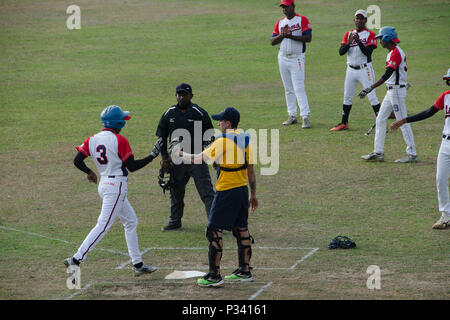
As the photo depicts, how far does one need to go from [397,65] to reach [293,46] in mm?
3830

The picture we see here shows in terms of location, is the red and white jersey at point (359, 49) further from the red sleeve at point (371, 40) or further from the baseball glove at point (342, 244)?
the baseball glove at point (342, 244)

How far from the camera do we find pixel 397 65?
14.3 m

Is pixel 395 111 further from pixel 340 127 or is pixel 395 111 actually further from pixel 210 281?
pixel 210 281

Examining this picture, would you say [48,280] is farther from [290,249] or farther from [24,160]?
[24,160]

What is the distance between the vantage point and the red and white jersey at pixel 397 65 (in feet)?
46.8

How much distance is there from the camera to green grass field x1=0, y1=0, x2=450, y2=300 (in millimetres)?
9336

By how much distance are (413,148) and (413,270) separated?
19.9ft

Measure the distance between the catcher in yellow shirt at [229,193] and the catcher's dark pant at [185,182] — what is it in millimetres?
2159

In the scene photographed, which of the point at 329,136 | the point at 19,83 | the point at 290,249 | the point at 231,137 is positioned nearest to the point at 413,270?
the point at 290,249

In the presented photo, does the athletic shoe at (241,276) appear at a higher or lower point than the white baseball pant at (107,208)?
lower

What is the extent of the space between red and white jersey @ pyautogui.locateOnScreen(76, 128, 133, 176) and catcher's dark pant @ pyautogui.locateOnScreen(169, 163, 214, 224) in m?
2.14

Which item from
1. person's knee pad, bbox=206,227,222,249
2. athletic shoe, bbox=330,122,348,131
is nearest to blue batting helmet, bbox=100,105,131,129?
person's knee pad, bbox=206,227,222,249

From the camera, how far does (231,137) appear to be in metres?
8.88

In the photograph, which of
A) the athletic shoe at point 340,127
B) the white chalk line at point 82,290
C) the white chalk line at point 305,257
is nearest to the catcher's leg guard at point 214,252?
the white chalk line at point 305,257
